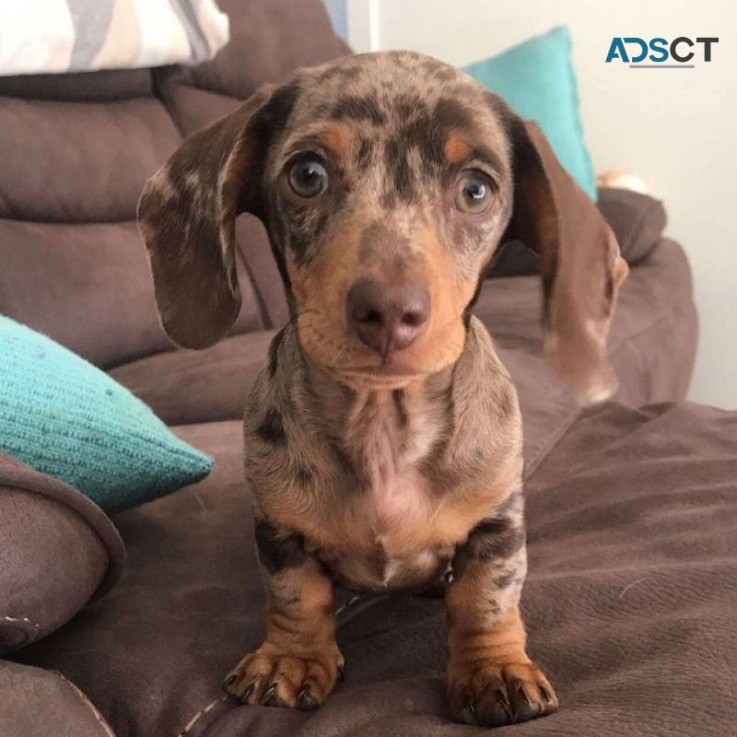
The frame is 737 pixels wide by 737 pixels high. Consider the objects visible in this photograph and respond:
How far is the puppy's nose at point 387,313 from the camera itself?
90cm

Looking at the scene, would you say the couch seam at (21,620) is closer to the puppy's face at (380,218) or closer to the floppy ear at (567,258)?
the puppy's face at (380,218)

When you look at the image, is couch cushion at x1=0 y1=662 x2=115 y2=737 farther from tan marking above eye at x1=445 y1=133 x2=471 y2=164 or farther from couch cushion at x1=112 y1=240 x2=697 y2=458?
couch cushion at x1=112 y1=240 x2=697 y2=458

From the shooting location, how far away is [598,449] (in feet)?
5.84

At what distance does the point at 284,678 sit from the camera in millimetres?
1067

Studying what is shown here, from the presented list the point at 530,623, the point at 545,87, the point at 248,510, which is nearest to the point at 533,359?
the point at 248,510

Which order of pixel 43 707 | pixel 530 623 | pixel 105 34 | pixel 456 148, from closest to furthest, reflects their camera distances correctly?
pixel 43 707
pixel 456 148
pixel 530 623
pixel 105 34

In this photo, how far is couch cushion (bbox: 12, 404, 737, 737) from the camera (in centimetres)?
95

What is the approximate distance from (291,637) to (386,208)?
534mm

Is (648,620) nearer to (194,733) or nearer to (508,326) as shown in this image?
(194,733)

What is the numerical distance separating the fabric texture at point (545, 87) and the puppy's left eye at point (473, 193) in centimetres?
230

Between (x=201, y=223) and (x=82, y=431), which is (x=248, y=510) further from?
(x=201, y=223)

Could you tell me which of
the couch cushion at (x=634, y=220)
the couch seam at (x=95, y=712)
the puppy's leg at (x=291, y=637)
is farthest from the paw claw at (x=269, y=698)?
the couch cushion at (x=634, y=220)

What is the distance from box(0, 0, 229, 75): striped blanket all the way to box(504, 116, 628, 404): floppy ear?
146 cm

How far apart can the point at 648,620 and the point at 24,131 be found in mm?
1906
